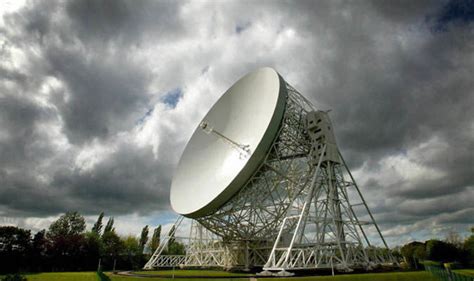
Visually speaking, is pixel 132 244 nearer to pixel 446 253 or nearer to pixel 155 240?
pixel 155 240

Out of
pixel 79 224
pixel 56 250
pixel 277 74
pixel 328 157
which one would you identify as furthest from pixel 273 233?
pixel 79 224

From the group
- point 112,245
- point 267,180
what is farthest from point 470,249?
point 112,245

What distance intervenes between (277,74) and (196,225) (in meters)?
15.7

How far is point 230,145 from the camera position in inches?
865

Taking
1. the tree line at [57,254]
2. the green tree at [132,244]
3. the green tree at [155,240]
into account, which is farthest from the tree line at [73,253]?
the green tree at [155,240]

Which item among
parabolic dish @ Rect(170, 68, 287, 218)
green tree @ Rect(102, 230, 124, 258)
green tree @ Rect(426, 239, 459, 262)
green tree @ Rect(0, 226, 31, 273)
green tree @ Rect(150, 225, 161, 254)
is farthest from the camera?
green tree @ Rect(150, 225, 161, 254)

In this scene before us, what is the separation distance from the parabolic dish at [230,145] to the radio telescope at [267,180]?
0.08 metres

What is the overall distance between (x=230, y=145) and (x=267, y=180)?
354 centimetres

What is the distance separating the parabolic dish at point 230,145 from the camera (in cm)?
1942

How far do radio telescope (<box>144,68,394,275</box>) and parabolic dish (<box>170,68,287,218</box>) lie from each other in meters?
0.08

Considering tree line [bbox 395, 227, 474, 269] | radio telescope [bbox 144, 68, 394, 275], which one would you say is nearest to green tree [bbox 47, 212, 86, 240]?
radio telescope [bbox 144, 68, 394, 275]

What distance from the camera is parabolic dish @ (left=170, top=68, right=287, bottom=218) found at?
19422 millimetres

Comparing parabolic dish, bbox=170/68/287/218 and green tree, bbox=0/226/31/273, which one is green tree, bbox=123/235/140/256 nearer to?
green tree, bbox=0/226/31/273

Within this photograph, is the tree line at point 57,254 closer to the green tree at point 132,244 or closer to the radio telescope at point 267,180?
the green tree at point 132,244
